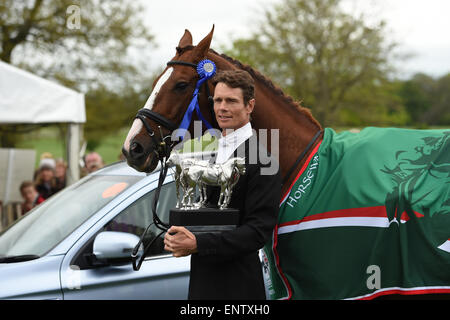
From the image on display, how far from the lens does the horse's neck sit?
2.64 meters

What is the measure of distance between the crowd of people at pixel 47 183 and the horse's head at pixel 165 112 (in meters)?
4.47

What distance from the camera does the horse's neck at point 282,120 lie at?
2637mm

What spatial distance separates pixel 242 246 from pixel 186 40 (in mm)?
1307

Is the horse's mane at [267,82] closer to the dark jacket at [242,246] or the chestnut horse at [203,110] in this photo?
the chestnut horse at [203,110]

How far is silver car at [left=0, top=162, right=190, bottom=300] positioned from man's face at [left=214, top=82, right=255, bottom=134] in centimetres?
123

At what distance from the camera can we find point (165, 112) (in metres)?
2.49

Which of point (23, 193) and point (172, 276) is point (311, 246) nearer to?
point (172, 276)

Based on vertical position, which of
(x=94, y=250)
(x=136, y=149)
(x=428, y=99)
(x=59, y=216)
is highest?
(x=428, y=99)

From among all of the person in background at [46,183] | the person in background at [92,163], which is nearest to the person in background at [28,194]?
the person in background at [46,183]

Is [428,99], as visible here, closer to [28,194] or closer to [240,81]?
[28,194]

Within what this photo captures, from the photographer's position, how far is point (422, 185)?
2451 millimetres

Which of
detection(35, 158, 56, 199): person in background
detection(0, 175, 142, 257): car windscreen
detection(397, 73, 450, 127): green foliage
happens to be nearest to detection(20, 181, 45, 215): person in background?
detection(35, 158, 56, 199): person in background

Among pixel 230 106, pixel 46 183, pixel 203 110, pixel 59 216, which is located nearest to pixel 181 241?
pixel 230 106
